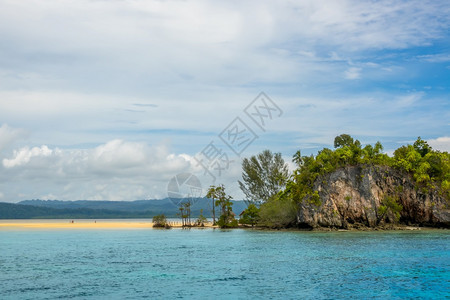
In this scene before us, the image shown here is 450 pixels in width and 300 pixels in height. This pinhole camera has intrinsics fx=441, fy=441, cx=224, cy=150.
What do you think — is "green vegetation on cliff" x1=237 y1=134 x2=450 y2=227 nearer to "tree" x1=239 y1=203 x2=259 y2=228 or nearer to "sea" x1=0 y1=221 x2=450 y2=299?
"tree" x1=239 y1=203 x2=259 y2=228

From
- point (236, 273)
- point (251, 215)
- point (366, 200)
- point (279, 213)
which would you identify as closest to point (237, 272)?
point (236, 273)

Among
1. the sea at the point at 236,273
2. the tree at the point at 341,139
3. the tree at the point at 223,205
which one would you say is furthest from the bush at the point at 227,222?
the sea at the point at 236,273

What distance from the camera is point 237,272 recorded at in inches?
1481

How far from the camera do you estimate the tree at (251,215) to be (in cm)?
10569

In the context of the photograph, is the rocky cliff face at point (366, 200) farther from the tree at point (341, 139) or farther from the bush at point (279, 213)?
the tree at point (341, 139)

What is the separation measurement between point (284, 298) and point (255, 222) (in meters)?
80.5

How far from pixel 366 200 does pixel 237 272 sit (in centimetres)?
5299

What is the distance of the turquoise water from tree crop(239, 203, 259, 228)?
159 ft

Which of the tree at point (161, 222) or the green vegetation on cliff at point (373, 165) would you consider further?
the tree at point (161, 222)

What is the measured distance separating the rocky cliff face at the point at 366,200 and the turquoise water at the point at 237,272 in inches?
1044

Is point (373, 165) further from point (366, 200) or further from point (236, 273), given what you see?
point (236, 273)

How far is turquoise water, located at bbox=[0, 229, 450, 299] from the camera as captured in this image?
29.0m

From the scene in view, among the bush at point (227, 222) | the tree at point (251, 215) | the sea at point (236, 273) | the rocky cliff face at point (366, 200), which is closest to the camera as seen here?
the sea at point (236, 273)

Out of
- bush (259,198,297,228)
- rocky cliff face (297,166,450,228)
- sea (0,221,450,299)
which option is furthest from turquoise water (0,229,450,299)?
bush (259,198,297,228)
